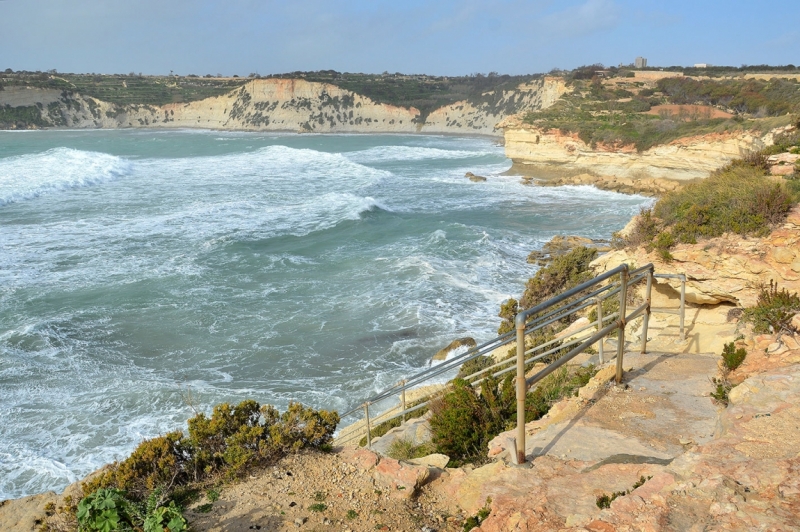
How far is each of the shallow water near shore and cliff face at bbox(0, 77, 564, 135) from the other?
54.6 metres

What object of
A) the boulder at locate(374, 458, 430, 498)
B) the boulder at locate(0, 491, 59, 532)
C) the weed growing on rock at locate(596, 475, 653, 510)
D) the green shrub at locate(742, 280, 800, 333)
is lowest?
the boulder at locate(0, 491, 59, 532)

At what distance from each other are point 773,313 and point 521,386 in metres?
3.69

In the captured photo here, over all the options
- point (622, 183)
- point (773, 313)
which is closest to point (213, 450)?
point (773, 313)

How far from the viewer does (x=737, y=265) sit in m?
8.41

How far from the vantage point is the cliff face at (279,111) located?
3570 inches

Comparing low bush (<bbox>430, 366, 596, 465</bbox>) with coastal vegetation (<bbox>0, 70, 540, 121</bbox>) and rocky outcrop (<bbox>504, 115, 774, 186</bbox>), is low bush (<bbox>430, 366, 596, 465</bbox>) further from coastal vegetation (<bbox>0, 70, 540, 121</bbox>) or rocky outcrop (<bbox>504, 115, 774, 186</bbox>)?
coastal vegetation (<bbox>0, 70, 540, 121</bbox>)

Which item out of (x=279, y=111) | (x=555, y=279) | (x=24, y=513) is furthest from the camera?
(x=279, y=111)

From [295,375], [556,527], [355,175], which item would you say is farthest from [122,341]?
[355,175]

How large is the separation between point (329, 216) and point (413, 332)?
14396 millimetres

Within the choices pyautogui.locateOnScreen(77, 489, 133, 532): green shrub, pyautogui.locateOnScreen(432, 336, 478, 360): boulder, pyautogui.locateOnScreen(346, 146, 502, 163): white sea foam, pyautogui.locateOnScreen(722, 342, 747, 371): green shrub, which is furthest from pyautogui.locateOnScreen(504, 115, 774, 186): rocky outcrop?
pyautogui.locateOnScreen(77, 489, 133, 532): green shrub

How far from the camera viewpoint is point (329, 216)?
28.0 meters

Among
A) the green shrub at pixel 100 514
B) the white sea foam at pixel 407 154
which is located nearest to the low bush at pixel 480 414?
the green shrub at pixel 100 514

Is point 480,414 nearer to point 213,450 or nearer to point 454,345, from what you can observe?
point 213,450

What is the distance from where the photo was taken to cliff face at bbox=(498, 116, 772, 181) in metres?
31.2
